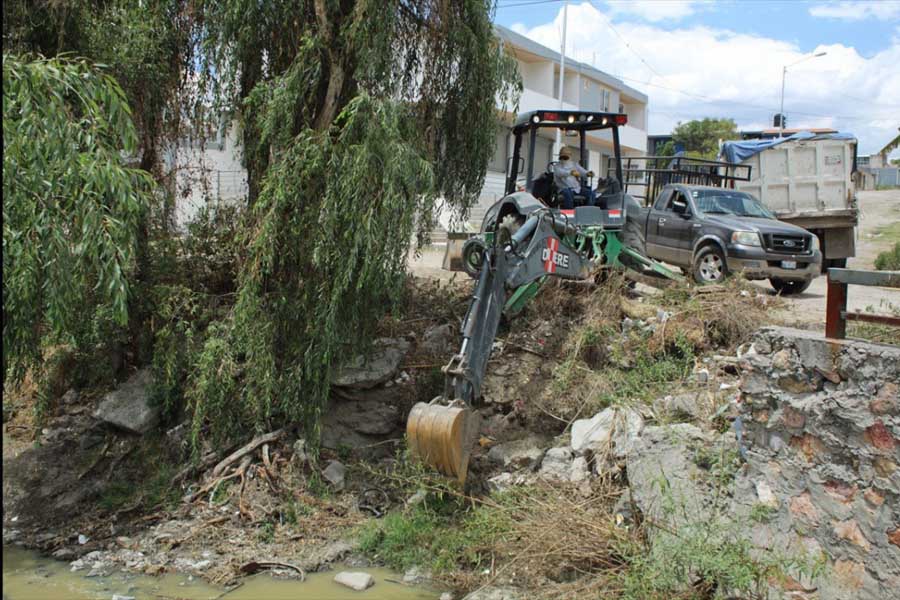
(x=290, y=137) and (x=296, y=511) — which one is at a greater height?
(x=290, y=137)

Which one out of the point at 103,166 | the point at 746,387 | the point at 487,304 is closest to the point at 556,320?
the point at 487,304

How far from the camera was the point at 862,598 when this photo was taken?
5160 millimetres

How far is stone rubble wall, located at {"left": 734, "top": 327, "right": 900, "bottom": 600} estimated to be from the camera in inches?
203

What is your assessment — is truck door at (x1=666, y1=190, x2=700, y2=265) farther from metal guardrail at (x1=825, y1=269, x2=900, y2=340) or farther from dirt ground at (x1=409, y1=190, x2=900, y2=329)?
metal guardrail at (x1=825, y1=269, x2=900, y2=340)

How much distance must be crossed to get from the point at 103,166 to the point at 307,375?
329 centimetres

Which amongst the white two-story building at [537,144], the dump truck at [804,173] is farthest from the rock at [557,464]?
the dump truck at [804,173]

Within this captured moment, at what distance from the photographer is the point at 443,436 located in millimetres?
6344

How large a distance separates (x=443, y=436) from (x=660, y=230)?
8.22m

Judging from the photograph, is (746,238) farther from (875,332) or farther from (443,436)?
(443,436)

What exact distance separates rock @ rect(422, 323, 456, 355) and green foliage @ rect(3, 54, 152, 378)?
15.4 ft

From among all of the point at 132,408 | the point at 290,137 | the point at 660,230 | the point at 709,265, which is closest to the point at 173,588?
the point at 132,408

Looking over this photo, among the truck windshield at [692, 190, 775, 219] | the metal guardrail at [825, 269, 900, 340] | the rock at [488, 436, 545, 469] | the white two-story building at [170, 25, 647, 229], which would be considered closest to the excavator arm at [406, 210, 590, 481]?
the rock at [488, 436, 545, 469]

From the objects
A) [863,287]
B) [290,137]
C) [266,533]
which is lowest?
[266,533]

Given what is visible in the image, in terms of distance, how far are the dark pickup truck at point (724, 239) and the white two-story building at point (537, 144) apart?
2.81m
